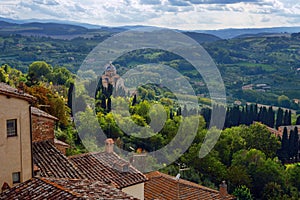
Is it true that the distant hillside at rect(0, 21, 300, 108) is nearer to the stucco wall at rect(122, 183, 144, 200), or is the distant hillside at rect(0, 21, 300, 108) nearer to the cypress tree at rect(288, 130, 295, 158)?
the cypress tree at rect(288, 130, 295, 158)

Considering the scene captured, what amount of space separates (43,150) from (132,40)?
109ft

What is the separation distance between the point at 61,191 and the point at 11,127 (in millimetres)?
3268

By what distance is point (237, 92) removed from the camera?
431 ft

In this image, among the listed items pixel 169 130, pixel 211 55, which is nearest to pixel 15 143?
pixel 169 130

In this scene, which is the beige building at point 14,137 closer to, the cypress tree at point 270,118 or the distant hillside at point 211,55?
the cypress tree at point 270,118

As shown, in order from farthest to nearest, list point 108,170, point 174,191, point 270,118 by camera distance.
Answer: point 270,118 → point 174,191 → point 108,170

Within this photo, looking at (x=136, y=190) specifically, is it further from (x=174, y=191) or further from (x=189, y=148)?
(x=189, y=148)

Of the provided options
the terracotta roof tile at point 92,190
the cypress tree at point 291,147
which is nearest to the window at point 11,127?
the terracotta roof tile at point 92,190

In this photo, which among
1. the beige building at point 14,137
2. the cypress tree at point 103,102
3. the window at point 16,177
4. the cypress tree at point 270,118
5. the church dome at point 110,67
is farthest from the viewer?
the cypress tree at point 270,118

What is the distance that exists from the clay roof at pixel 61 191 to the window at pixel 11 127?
2.03m

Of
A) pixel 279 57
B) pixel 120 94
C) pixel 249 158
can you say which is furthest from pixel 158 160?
pixel 279 57

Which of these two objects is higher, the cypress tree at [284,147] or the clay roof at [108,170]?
the clay roof at [108,170]

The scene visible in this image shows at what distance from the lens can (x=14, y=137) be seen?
473 inches

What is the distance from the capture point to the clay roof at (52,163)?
45.7 feet
